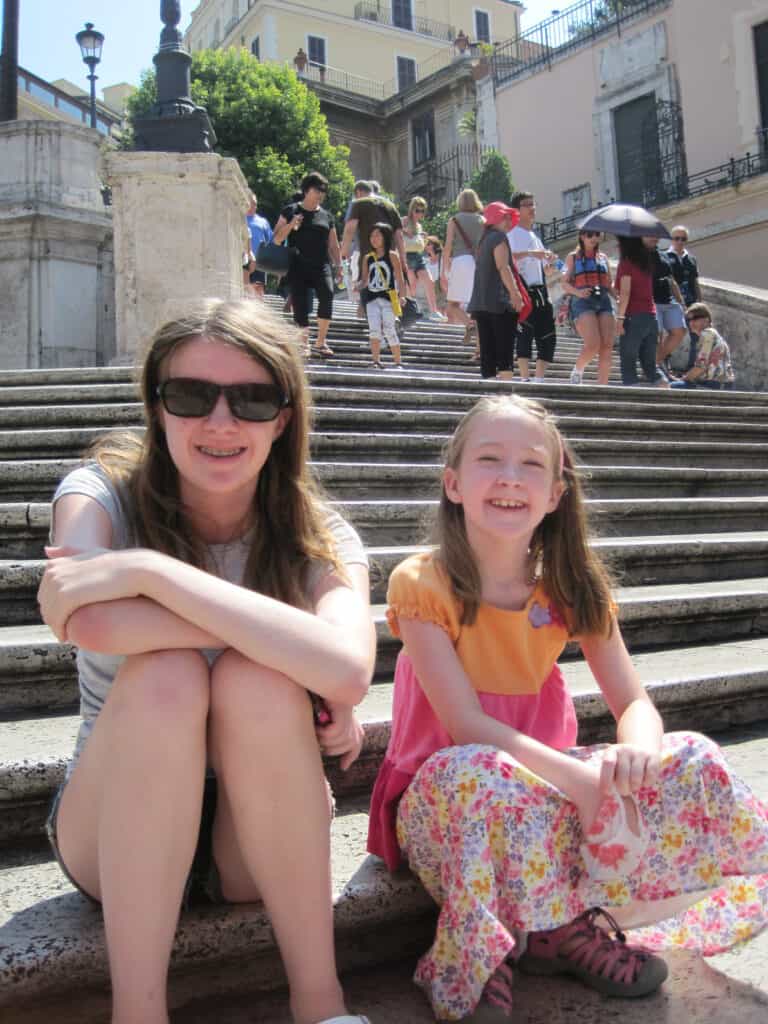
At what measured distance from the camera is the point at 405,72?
39188mm

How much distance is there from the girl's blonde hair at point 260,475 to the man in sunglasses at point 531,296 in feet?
Answer: 18.1

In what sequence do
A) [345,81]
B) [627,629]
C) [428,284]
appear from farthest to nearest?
[345,81] < [428,284] < [627,629]

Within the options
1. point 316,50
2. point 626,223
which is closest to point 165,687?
point 626,223

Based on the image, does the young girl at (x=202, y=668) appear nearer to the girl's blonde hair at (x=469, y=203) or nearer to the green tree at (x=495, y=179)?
the girl's blonde hair at (x=469, y=203)

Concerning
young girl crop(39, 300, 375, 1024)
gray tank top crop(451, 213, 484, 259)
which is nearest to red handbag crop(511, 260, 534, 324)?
gray tank top crop(451, 213, 484, 259)

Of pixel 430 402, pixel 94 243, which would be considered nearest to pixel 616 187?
pixel 94 243

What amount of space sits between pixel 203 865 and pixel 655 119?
79.7 feet

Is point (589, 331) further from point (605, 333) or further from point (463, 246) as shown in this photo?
point (463, 246)

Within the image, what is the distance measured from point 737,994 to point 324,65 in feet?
131

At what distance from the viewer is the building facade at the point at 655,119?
1955 cm

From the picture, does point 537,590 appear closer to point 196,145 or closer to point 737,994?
point 737,994

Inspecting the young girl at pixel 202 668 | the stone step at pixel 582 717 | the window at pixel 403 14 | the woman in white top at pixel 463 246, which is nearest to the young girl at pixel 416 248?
the woman in white top at pixel 463 246

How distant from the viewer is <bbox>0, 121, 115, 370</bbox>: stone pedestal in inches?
327

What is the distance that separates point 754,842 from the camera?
171 centimetres
